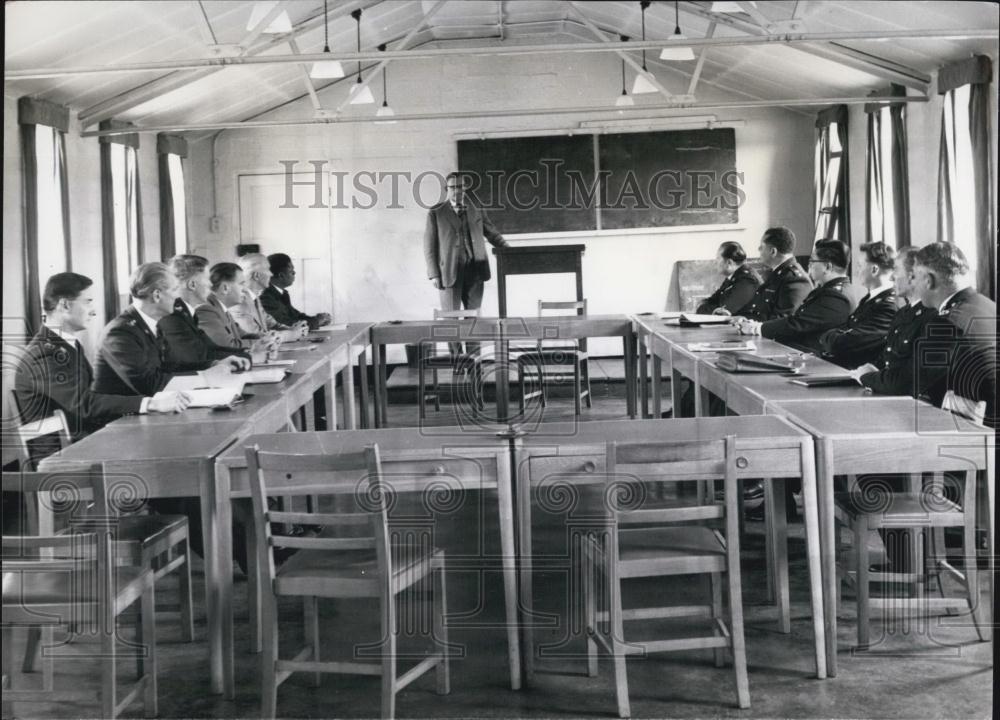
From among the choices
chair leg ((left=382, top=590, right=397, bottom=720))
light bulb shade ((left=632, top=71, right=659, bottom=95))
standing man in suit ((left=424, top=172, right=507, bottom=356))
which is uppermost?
light bulb shade ((left=632, top=71, right=659, bottom=95))

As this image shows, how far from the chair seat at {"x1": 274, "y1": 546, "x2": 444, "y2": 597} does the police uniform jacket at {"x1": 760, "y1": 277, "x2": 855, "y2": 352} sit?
3.78m

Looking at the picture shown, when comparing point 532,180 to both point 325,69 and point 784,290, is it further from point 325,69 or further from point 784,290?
point 784,290

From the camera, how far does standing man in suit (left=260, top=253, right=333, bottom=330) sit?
24.6ft

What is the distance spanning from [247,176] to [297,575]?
30.3 feet

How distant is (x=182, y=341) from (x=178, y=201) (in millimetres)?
5909

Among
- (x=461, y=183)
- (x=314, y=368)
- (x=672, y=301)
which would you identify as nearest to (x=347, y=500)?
(x=314, y=368)

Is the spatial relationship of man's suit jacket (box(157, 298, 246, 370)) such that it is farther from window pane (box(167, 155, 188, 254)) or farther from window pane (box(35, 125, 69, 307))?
window pane (box(167, 155, 188, 254))

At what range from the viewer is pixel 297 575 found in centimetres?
288

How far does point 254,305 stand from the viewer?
279 inches

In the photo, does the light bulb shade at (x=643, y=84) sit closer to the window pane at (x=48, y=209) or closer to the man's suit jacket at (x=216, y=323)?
the man's suit jacket at (x=216, y=323)

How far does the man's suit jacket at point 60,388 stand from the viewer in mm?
3848

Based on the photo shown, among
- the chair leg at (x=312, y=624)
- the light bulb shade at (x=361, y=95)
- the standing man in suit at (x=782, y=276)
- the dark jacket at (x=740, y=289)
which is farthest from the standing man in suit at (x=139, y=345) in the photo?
the light bulb shade at (x=361, y=95)

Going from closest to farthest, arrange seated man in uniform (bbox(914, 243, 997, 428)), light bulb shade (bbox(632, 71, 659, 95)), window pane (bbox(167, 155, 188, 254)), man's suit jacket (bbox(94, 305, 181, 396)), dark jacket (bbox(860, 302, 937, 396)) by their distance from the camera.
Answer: seated man in uniform (bbox(914, 243, 997, 428)) → dark jacket (bbox(860, 302, 937, 396)) → man's suit jacket (bbox(94, 305, 181, 396)) → light bulb shade (bbox(632, 71, 659, 95)) → window pane (bbox(167, 155, 188, 254))

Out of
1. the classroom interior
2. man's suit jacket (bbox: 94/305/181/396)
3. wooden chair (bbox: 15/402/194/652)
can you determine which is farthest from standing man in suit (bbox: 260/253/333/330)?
wooden chair (bbox: 15/402/194/652)
